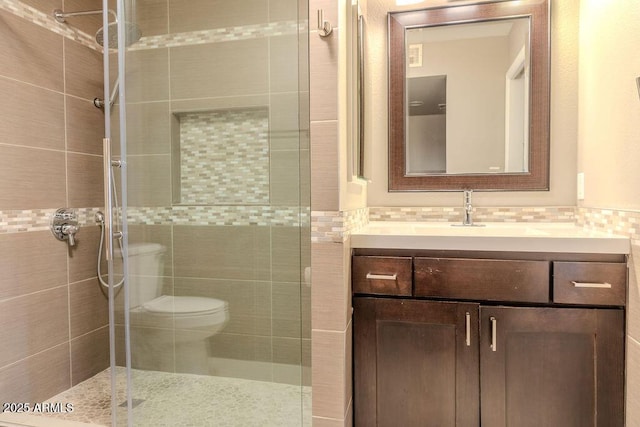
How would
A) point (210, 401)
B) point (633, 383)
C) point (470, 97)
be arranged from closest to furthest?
point (633, 383) < point (210, 401) < point (470, 97)

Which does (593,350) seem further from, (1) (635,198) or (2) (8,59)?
(2) (8,59)

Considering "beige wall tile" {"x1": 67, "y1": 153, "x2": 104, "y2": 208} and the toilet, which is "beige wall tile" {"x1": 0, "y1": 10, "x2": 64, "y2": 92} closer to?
"beige wall tile" {"x1": 67, "y1": 153, "x2": 104, "y2": 208}

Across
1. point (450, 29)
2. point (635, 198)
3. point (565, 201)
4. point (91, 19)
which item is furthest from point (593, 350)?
point (91, 19)

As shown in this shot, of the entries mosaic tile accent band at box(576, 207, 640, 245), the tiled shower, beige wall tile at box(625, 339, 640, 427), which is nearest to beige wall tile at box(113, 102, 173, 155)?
the tiled shower

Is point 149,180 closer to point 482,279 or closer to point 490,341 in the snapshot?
point 482,279

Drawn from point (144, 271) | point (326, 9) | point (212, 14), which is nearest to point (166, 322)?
point (144, 271)

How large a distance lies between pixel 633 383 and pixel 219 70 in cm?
183

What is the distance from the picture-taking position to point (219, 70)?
154 centimetres

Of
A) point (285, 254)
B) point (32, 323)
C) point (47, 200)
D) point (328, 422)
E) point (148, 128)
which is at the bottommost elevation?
point (328, 422)

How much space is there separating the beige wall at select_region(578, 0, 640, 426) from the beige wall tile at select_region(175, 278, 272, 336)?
127 cm

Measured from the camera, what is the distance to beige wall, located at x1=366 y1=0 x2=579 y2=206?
1.89 metres

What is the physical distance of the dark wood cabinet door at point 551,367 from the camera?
55.1 inches

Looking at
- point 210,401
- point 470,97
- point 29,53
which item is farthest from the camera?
point 470,97

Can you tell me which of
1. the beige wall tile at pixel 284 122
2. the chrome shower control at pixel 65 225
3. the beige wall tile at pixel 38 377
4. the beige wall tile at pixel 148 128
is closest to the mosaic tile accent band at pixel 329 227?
the beige wall tile at pixel 284 122
